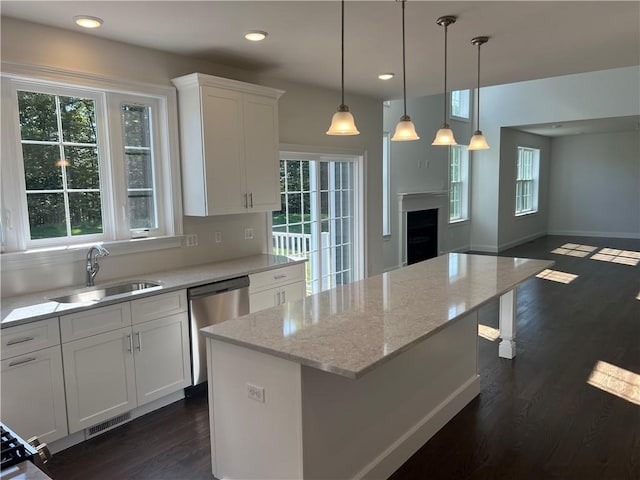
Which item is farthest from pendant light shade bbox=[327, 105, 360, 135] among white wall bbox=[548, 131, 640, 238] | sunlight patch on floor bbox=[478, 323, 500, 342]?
white wall bbox=[548, 131, 640, 238]

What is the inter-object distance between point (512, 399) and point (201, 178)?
2.86m

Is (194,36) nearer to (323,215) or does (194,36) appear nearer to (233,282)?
(233,282)

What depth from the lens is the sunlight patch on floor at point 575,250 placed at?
9148 millimetres

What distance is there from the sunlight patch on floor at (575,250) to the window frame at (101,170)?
27.0 ft

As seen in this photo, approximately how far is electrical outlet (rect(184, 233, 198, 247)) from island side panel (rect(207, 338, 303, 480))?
1891 millimetres

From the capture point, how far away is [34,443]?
1.33 metres

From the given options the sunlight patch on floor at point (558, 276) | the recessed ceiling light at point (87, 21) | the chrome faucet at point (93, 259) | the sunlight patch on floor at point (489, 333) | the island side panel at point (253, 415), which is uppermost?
the recessed ceiling light at point (87, 21)

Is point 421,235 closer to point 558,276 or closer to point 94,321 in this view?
point 558,276

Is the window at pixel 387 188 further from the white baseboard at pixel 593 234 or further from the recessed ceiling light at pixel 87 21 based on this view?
the white baseboard at pixel 593 234

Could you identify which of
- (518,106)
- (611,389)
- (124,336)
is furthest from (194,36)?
(518,106)

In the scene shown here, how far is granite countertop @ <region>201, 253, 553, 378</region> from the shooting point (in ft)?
5.77

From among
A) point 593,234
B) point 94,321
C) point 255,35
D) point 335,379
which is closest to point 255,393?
point 335,379

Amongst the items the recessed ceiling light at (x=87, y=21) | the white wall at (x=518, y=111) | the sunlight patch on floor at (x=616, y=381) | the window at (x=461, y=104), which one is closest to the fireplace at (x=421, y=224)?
the white wall at (x=518, y=111)

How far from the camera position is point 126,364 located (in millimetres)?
2896
